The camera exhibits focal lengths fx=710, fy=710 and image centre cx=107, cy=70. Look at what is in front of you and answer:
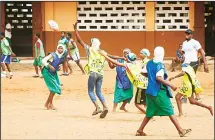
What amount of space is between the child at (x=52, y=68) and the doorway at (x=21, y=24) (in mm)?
11891

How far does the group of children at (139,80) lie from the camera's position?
10625 mm

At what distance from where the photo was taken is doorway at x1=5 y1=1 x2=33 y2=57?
1033 inches

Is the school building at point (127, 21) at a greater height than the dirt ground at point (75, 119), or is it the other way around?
the school building at point (127, 21)

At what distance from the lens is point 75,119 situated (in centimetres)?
1280

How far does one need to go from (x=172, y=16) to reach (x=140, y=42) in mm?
1617

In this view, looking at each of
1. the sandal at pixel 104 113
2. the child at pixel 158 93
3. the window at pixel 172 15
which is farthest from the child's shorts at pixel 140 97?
the window at pixel 172 15

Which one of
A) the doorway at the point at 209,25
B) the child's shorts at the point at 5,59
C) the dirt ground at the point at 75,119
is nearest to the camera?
the dirt ground at the point at 75,119

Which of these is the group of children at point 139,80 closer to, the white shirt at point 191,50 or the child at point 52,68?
the child at point 52,68

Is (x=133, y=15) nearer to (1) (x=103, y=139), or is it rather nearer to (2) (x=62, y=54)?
(2) (x=62, y=54)

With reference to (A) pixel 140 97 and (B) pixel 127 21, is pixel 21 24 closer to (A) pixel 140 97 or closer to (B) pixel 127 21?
(B) pixel 127 21

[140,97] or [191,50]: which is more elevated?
[191,50]

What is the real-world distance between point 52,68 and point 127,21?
11.5 metres

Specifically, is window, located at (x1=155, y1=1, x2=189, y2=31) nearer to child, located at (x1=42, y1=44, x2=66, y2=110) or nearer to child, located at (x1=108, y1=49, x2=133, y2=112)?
child, located at (x1=42, y1=44, x2=66, y2=110)

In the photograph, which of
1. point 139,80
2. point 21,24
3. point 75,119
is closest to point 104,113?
point 75,119
